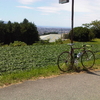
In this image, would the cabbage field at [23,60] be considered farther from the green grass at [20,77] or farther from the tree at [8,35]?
the tree at [8,35]

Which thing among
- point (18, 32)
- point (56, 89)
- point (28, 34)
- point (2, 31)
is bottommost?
point (56, 89)

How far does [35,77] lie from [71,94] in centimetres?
154

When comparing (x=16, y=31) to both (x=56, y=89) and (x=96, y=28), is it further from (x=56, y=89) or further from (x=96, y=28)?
(x=56, y=89)

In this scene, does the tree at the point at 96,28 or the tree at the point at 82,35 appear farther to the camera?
the tree at the point at 96,28

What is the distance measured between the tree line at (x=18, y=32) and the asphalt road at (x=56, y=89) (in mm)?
44261

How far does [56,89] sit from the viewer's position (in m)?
4.13

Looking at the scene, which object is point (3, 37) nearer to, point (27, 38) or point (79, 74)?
point (27, 38)

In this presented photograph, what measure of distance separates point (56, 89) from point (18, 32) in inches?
1839

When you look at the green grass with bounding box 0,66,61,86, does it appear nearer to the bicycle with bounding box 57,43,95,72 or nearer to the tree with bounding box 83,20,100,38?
the bicycle with bounding box 57,43,95,72

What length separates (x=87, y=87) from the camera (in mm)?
4352

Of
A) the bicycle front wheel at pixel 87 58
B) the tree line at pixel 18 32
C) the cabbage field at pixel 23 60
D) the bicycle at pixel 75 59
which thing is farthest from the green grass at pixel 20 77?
the tree line at pixel 18 32

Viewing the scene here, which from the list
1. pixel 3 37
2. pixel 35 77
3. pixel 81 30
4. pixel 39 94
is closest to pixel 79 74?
pixel 35 77

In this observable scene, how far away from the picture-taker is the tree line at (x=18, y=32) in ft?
156

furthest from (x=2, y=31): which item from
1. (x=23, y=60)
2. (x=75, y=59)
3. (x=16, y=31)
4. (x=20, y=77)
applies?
(x=20, y=77)
